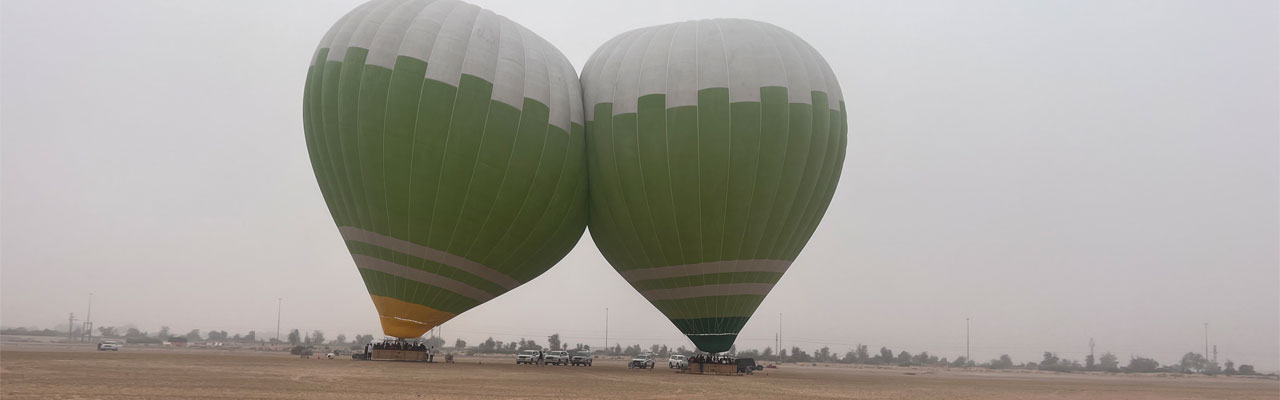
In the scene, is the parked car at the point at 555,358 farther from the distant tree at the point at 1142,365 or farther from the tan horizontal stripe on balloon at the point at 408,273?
the distant tree at the point at 1142,365

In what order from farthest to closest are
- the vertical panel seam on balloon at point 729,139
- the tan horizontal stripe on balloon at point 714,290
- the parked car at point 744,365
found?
the parked car at point 744,365, the tan horizontal stripe on balloon at point 714,290, the vertical panel seam on balloon at point 729,139

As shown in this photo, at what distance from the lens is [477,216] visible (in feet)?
81.3

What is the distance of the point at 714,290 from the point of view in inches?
1080

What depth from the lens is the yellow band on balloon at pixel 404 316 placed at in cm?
2562

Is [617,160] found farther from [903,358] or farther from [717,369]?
[903,358]

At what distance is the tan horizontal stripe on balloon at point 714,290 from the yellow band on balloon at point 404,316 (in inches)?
302

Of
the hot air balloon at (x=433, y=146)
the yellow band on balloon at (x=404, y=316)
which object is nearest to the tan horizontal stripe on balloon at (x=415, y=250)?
the hot air balloon at (x=433, y=146)

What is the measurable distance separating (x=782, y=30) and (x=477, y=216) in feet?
41.5

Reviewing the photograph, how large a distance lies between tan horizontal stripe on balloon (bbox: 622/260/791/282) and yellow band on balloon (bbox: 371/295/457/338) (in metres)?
7.33

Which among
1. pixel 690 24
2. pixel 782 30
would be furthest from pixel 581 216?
pixel 782 30

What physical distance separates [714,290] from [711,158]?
463cm

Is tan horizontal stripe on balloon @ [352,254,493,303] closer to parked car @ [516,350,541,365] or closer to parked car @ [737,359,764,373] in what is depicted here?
parked car @ [737,359,764,373]

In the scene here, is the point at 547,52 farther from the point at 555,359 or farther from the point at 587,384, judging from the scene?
the point at 555,359

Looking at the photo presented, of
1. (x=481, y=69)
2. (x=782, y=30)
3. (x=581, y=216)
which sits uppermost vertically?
(x=782, y=30)
